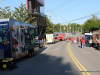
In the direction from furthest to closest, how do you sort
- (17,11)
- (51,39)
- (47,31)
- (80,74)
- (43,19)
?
(47,31) < (43,19) < (51,39) < (17,11) < (80,74)

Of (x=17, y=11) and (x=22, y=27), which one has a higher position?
(x=17, y=11)

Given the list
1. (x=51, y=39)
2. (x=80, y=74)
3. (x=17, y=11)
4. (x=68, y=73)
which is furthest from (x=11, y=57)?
(x=51, y=39)

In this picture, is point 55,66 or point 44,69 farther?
point 55,66

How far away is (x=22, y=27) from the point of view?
1102 centimetres

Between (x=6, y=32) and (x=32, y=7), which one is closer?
(x=6, y=32)

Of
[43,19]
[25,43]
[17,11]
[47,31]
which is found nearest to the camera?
[25,43]

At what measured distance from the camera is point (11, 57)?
9.05m

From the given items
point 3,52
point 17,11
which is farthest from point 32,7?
point 3,52

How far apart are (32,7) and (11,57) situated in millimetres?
31856

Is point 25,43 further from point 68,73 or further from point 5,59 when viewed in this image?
point 68,73

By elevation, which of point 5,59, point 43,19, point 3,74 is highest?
point 43,19

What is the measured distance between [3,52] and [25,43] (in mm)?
2897

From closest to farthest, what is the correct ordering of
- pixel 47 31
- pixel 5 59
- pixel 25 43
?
pixel 5 59
pixel 25 43
pixel 47 31

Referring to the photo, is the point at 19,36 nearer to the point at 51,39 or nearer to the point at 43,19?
the point at 51,39
